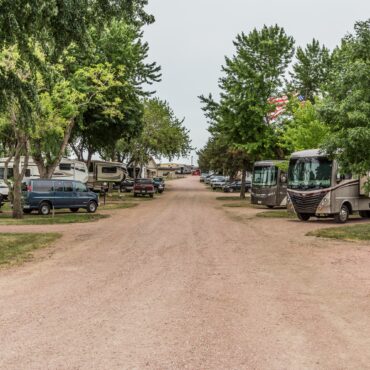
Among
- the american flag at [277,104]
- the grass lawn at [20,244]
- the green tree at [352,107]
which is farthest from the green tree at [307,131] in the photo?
the grass lawn at [20,244]

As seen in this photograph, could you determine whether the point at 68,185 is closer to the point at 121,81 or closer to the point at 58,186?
the point at 58,186

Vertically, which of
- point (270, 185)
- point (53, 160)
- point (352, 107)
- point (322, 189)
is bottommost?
point (270, 185)

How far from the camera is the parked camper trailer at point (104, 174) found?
52.6 meters

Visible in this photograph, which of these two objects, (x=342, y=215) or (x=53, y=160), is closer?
(x=342, y=215)

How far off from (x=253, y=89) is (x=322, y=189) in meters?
16.6

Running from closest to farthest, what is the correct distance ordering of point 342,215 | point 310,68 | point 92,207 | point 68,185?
point 342,215, point 68,185, point 92,207, point 310,68

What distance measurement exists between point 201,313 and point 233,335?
3.47 ft

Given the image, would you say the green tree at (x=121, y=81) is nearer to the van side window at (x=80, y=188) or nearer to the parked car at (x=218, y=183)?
the van side window at (x=80, y=188)

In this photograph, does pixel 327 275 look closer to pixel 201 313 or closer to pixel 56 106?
pixel 201 313

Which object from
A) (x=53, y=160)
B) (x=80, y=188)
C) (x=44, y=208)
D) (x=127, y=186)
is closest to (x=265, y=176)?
(x=80, y=188)

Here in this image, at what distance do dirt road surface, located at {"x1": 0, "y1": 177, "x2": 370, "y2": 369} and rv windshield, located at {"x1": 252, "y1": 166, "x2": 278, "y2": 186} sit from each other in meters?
18.5

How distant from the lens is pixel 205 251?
1340 cm

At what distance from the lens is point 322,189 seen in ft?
74.3

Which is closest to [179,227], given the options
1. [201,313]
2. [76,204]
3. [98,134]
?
[76,204]
